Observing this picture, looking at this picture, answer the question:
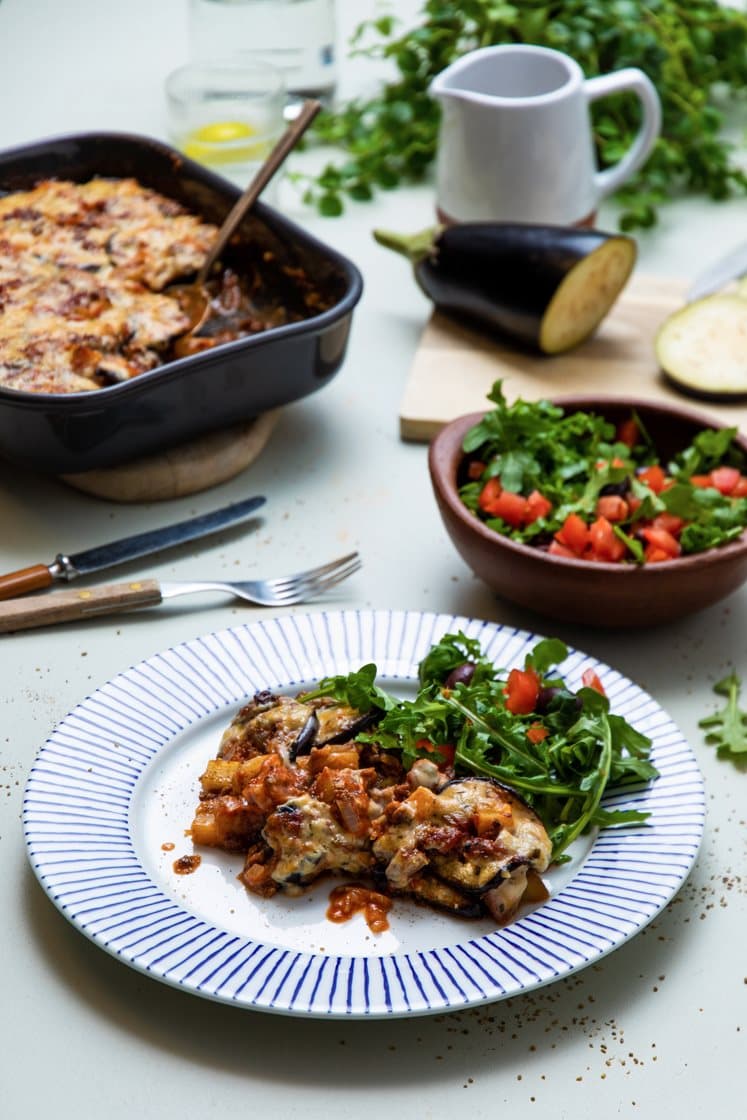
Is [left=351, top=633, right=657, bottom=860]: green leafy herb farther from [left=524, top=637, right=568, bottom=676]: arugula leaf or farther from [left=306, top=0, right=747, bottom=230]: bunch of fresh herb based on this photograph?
[left=306, top=0, right=747, bottom=230]: bunch of fresh herb

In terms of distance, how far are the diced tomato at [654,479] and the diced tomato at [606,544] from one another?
0.14m

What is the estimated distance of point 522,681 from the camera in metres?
1.64

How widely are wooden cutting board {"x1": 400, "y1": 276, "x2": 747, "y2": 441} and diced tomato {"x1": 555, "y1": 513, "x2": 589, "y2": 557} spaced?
0.56m

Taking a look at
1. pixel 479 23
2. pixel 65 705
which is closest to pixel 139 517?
pixel 65 705

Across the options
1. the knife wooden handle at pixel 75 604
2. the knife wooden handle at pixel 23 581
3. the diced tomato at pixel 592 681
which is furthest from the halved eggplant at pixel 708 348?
the knife wooden handle at pixel 23 581

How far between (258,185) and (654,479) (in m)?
0.93

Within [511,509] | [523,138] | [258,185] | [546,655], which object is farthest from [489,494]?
[523,138]

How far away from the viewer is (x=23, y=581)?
2004 millimetres

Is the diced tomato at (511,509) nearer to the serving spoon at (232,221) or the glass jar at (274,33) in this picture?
the serving spoon at (232,221)

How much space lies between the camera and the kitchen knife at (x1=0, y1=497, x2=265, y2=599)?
6.59 ft

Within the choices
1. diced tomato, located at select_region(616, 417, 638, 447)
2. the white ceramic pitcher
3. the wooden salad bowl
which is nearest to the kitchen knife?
the wooden salad bowl

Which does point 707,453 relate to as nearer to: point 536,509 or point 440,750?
point 536,509

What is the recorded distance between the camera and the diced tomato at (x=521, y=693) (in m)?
1.63

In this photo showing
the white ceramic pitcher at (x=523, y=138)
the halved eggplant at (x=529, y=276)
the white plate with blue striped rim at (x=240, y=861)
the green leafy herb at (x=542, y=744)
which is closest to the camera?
the white plate with blue striped rim at (x=240, y=861)
